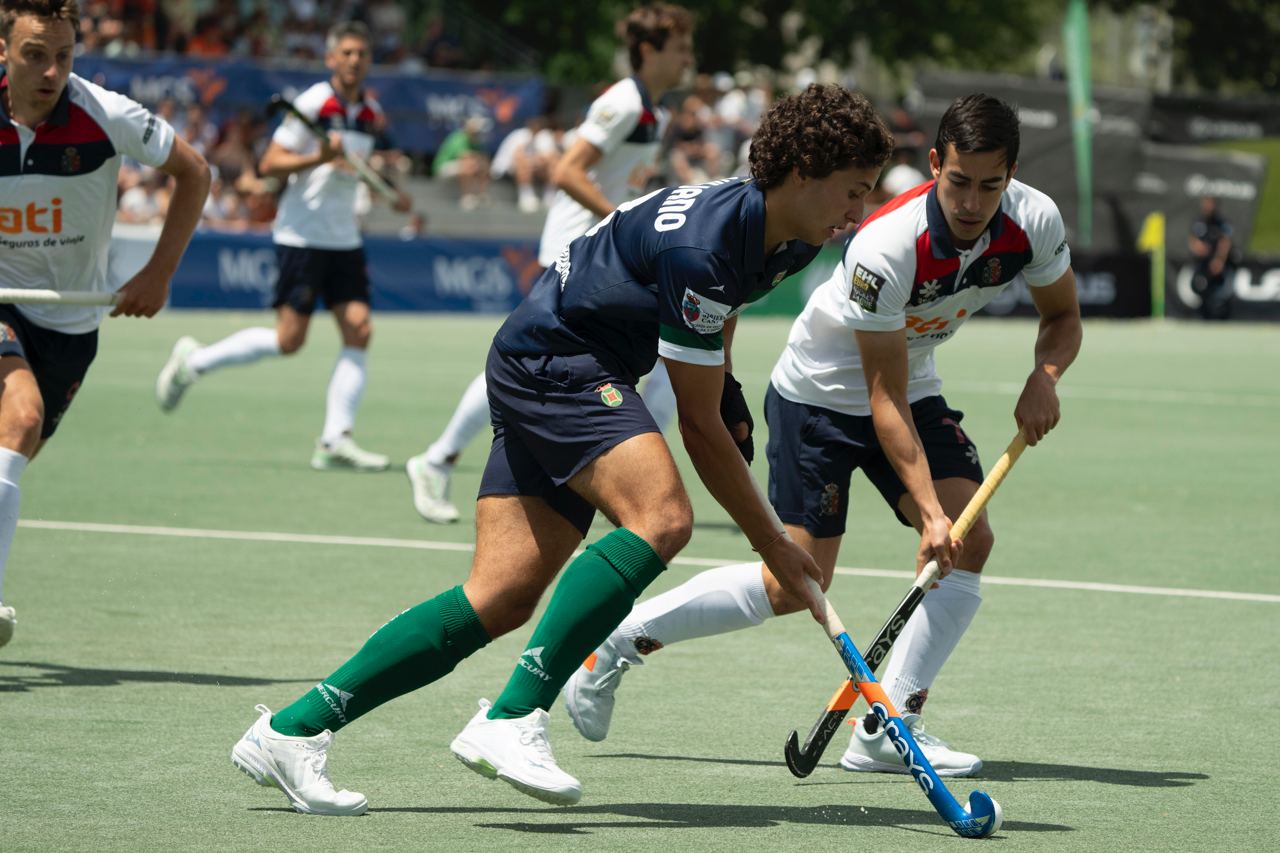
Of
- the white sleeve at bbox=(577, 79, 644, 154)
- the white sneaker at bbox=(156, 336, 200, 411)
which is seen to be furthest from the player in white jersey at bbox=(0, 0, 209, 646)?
the white sneaker at bbox=(156, 336, 200, 411)

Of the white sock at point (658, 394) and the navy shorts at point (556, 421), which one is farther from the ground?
the navy shorts at point (556, 421)

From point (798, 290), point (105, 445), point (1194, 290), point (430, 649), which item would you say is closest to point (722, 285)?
point (430, 649)

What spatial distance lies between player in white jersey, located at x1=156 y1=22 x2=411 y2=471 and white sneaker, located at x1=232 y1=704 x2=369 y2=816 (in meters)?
6.42

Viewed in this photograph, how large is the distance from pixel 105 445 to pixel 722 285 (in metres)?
8.05

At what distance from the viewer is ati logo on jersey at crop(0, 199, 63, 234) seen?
19.0 feet

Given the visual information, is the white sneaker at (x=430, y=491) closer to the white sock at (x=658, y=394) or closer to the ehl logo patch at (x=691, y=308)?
the white sock at (x=658, y=394)

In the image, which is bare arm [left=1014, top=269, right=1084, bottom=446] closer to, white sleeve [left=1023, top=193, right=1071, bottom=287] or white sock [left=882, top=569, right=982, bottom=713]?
white sleeve [left=1023, top=193, right=1071, bottom=287]

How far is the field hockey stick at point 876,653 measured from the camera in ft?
15.6

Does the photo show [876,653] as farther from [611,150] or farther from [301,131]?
[301,131]

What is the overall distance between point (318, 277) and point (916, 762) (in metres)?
7.23

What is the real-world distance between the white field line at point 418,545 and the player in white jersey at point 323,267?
2213 mm

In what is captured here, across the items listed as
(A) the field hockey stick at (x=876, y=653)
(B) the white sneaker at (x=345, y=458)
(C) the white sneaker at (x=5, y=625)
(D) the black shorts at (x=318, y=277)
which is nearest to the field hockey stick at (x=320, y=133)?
(D) the black shorts at (x=318, y=277)

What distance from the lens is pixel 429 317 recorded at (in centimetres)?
2339

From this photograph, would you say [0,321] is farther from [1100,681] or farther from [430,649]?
[1100,681]
